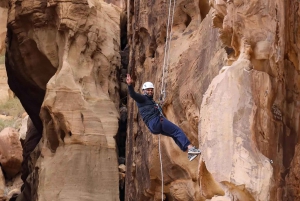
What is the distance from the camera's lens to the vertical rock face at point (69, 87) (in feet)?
60.2

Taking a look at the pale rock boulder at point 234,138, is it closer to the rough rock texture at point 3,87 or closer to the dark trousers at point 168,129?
the dark trousers at point 168,129

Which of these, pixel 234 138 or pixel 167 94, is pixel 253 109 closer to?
pixel 234 138

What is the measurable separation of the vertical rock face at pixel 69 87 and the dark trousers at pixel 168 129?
7421 millimetres

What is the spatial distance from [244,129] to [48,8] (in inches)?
459

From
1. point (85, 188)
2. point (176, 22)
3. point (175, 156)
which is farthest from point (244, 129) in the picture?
point (85, 188)

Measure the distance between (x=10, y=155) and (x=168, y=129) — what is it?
15.7m

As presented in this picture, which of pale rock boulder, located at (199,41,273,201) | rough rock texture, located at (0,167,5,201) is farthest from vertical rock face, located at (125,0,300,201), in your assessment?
rough rock texture, located at (0,167,5,201)

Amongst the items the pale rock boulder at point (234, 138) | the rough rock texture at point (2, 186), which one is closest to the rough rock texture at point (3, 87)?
the rough rock texture at point (2, 186)

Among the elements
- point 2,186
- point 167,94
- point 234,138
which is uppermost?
point 167,94

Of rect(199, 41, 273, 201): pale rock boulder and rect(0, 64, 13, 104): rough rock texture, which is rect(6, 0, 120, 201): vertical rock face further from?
rect(0, 64, 13, 104): rough rock texture

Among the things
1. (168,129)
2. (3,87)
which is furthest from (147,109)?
(3,87)

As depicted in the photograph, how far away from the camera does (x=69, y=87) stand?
18.8m

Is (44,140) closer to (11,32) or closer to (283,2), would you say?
(11,32)

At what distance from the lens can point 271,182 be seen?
864 centimetres
